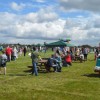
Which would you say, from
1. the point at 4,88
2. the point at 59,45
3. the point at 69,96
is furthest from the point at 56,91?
the point at 59,45

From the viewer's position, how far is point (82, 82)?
18219mm

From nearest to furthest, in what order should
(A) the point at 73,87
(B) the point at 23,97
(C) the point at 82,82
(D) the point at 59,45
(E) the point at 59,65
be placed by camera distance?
1. (B) the point at 23,97
2. (A) the point at 73,87
3. (C) the point at 82,82
4. (E) the point at 59,65
5. (D) the point at 59,45

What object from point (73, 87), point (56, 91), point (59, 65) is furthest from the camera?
point (59, 65)

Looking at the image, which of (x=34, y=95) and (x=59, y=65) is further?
(x=59, y=65)

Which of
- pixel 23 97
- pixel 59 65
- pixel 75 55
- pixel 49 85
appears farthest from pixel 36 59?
pixel 75 55

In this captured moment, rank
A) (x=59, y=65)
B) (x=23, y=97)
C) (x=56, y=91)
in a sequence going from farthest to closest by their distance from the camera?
(x=59, y=65) < (x=56, y=91) < (x=23, y=97)

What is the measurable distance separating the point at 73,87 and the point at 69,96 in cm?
227

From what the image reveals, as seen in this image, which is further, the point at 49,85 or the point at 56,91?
the point at 49,85

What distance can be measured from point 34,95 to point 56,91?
1319 millimetres

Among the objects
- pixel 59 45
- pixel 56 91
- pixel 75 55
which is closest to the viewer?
pixel 56 91

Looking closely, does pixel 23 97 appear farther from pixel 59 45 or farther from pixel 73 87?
pixel 59 45

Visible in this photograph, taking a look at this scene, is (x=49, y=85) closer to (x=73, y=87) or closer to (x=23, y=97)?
(x=73, y=87)

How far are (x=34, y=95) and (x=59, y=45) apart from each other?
83.8 ft

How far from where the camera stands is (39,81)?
18500mm
